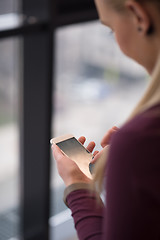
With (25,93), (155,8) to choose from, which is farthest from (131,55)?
(25,93)

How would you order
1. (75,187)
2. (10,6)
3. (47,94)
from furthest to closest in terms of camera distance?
(47,94) → (10,6) → (75,187)

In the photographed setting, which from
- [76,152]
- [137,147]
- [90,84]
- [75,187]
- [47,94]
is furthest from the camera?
[90,84]

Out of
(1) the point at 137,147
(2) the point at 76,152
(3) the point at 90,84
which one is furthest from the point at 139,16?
(3) the point at 90,84

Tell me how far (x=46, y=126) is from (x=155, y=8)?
62.8 inches

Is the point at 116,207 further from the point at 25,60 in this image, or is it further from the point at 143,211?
the point at 25,60

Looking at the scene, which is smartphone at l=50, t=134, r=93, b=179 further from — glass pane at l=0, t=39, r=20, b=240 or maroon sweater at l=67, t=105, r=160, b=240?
glass pane at l=0, t=39, r=20, b=240

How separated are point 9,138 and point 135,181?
1795 mm

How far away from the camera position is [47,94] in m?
2.13

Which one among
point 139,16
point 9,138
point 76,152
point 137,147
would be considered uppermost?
point 139,16

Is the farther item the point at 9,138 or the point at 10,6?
the point at 9,138

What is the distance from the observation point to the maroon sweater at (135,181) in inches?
24.1

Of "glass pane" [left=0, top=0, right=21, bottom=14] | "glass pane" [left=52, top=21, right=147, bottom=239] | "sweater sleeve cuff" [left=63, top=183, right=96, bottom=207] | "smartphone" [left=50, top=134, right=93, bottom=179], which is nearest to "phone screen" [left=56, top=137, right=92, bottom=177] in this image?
"smartphone" [left=50, top=134, right=93, bottom=179]

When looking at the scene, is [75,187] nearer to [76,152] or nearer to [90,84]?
[76,152]

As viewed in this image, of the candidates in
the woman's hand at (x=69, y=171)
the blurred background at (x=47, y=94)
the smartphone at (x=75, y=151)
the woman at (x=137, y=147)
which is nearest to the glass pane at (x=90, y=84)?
the blurred background at (x=47, y=94)
